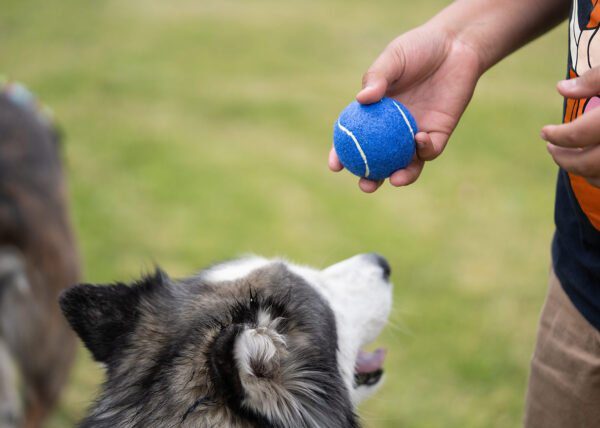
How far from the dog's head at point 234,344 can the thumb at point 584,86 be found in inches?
36.1

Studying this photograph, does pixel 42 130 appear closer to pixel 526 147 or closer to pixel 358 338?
pixel 358 338

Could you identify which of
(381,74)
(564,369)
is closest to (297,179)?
(381,74)

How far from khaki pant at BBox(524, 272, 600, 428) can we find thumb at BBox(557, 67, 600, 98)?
66cm

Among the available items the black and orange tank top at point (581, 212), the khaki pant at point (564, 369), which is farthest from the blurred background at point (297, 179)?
the black and orange tank top at point (581, 212)

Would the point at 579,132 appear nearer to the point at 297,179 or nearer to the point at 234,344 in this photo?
the point at 234,344

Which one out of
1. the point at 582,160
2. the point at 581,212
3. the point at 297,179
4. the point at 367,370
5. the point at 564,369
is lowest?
the point at 297,179

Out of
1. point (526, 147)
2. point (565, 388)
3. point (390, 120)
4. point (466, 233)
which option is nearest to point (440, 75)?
point (390, 120)

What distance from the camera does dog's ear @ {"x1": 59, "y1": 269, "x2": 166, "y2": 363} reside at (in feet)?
6.59

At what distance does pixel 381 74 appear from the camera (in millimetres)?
1752

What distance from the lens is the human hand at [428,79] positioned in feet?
5.80

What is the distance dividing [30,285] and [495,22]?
2.70 meters

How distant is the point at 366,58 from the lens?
357 inches

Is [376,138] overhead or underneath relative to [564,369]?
overhead

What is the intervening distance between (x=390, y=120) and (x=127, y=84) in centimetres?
689
